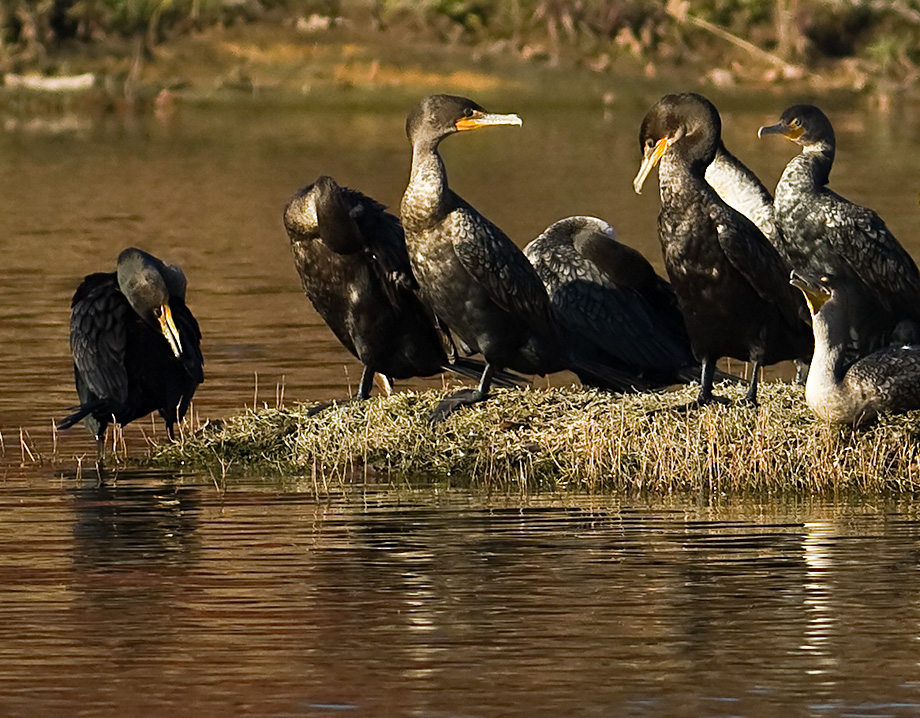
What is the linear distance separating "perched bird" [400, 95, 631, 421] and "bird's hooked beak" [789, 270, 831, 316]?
49.9 inches

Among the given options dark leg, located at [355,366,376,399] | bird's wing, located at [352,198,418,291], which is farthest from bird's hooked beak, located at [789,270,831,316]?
dark leg, located at [355,366,376,399]

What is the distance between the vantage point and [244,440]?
1174 cm

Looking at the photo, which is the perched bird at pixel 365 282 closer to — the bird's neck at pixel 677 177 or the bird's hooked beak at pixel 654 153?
the bird's hooked beak at pixel 654 153

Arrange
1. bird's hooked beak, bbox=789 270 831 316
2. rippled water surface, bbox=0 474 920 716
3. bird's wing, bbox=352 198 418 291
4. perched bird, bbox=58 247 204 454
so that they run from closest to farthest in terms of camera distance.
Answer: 1. rippled water surface, bbox=0 474 920 716
2. bird's hooked beak, bbox=789 270 831 316
3. bird's wing, bbox=352 198 418 291
4. perched bird, bbox=58 247 204 454

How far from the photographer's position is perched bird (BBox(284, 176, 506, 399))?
1175 cm

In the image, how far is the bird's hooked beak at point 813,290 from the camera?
11.1m

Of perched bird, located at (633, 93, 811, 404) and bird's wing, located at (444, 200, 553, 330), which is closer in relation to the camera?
perched bird, located at (633, 93, 811, 404)

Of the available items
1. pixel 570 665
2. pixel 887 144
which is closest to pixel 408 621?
pixel 570 665

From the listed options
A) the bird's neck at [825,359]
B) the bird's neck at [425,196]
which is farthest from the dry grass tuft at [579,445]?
the bird's neck at [425,196]

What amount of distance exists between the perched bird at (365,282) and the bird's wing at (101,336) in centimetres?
95

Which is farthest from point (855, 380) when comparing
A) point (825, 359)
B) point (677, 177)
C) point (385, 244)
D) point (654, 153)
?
point (385, 244)

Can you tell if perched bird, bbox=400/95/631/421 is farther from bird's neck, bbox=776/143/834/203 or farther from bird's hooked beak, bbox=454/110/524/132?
bird's neck, bbox=776/143/834/203

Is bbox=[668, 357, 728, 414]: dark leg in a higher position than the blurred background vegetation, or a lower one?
lower

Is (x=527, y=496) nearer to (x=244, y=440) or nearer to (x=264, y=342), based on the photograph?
(x=244, y=440)
